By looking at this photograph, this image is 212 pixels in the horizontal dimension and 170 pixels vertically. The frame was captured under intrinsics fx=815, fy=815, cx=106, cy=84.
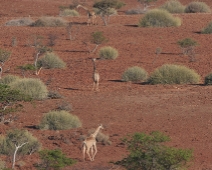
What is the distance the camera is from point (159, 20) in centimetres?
4150

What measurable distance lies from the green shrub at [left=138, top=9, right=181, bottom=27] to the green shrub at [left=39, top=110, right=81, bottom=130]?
66.4ft

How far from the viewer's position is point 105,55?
3391 cm

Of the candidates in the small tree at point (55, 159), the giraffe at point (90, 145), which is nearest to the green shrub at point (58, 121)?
the giraffe at point (90, 145)

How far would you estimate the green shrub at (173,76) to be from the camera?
91.7 ft

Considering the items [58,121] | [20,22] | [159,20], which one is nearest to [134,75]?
[58,121]

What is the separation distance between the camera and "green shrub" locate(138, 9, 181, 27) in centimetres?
4088

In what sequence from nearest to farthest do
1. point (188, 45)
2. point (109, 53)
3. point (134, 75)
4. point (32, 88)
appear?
point (32, 88) < point (134, 75) < point (109, 53) < point (188, 45)

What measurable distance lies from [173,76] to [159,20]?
1376 centimetres

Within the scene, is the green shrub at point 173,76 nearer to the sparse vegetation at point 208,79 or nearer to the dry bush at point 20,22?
the sparse vegetation at point 208,79

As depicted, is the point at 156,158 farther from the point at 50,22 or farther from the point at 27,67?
the point at 50,22

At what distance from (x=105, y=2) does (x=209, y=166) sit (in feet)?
89.5

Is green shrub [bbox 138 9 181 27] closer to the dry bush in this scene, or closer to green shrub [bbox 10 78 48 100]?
the dry bush

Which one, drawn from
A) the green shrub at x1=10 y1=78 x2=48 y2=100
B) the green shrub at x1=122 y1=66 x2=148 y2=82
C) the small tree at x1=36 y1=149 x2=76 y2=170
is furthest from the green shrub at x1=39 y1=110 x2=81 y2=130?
the green shrub at x1=122 y1=66 x2=148 y2=82

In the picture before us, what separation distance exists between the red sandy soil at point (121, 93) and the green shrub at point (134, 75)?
42 cm
